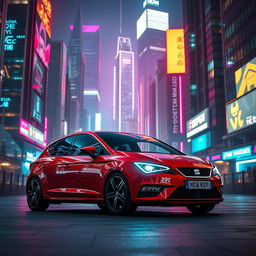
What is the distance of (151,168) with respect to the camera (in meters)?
6.27

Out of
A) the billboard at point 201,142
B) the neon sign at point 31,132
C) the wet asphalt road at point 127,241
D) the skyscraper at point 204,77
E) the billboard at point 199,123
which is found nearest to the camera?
the wet asphalt road at point 127,241

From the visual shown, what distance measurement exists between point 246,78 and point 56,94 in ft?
322

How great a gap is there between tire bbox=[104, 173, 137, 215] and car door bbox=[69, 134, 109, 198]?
0.82 feet

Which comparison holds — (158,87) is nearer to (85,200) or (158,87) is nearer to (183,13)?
(183,13)

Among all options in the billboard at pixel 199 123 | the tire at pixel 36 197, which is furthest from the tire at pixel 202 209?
the billboard at pixel 199 123

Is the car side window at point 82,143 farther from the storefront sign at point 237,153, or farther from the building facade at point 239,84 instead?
the storefront sign at point 237,153

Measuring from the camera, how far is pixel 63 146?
319 inches

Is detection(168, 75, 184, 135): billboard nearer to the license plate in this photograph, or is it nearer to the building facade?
the building facade

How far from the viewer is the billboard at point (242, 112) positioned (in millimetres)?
50375

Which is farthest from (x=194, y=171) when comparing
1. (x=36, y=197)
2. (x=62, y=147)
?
(x=36, y=197)

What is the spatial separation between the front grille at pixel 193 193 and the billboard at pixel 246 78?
46.0 meters

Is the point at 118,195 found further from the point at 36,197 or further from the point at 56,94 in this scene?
the point at 56,94

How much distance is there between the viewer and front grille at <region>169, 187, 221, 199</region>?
620cm

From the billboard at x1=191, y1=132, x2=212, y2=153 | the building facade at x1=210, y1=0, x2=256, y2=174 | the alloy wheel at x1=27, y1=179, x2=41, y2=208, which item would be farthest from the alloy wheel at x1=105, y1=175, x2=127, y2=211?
the billboard at x1=191, y1=132, x2=212, y2=153
